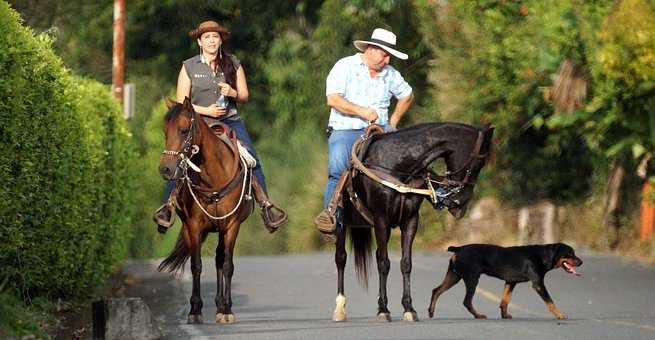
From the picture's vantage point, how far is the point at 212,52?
15.3 metres

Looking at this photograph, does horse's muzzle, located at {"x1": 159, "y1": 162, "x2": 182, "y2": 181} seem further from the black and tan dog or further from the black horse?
the black and tan dog

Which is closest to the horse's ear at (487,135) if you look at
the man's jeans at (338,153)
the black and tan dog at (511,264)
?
the black and tan dog at (511,264)

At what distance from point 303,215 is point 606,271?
12.2 m

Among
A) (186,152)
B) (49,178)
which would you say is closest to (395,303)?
(49,178)

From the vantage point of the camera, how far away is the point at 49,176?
14.9m

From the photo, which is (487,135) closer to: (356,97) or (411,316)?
(356,97)

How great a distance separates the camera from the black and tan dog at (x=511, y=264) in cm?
1470

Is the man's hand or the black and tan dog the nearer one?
the black and tan dog

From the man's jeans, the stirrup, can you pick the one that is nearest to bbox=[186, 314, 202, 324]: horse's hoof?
the stirrup

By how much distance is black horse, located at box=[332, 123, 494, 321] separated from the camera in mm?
14297

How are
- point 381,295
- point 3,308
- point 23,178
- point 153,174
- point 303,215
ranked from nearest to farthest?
point 3,308, point 23,178, point 381,295, point 303,215, point 153,174

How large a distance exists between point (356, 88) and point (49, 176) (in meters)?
2.89

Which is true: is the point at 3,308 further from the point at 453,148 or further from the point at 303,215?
the point at 303,215

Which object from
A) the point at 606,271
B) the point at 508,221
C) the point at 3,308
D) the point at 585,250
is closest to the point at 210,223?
the point at 3,308
